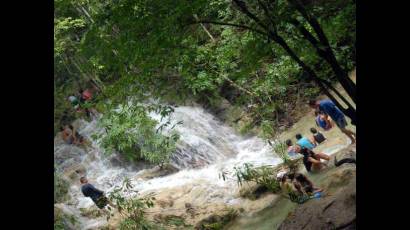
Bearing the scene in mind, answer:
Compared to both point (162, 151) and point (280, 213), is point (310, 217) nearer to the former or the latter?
point (280, 213)

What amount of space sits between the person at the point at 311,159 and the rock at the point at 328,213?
1761 mm

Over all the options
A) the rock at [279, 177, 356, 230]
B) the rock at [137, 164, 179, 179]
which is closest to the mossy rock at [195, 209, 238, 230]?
the rock at [279, 177, 356, 230]

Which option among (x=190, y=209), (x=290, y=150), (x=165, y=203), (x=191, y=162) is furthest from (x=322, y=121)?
(x=191, y=162)

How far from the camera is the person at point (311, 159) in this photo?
10.8 metres

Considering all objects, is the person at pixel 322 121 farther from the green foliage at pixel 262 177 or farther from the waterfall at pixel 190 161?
the green foliage at pixel 262 177

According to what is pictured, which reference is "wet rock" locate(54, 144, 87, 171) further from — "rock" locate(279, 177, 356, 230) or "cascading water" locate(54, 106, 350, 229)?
"rock" locate(279, 177, 356, 230)

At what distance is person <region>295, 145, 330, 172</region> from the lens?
35.4 ft

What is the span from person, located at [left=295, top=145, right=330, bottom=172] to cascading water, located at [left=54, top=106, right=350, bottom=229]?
2.18 m

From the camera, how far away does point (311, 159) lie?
10.9 metres

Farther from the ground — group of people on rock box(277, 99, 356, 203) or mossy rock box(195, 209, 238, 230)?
group of people on rock box(277, 99, 356, 203)

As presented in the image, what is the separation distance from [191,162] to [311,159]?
5.96 metres

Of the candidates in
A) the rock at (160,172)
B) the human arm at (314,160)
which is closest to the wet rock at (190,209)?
the human arm at (314,160)

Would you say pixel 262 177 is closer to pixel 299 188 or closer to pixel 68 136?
pixel 299 188

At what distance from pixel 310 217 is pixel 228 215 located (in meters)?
3.18
